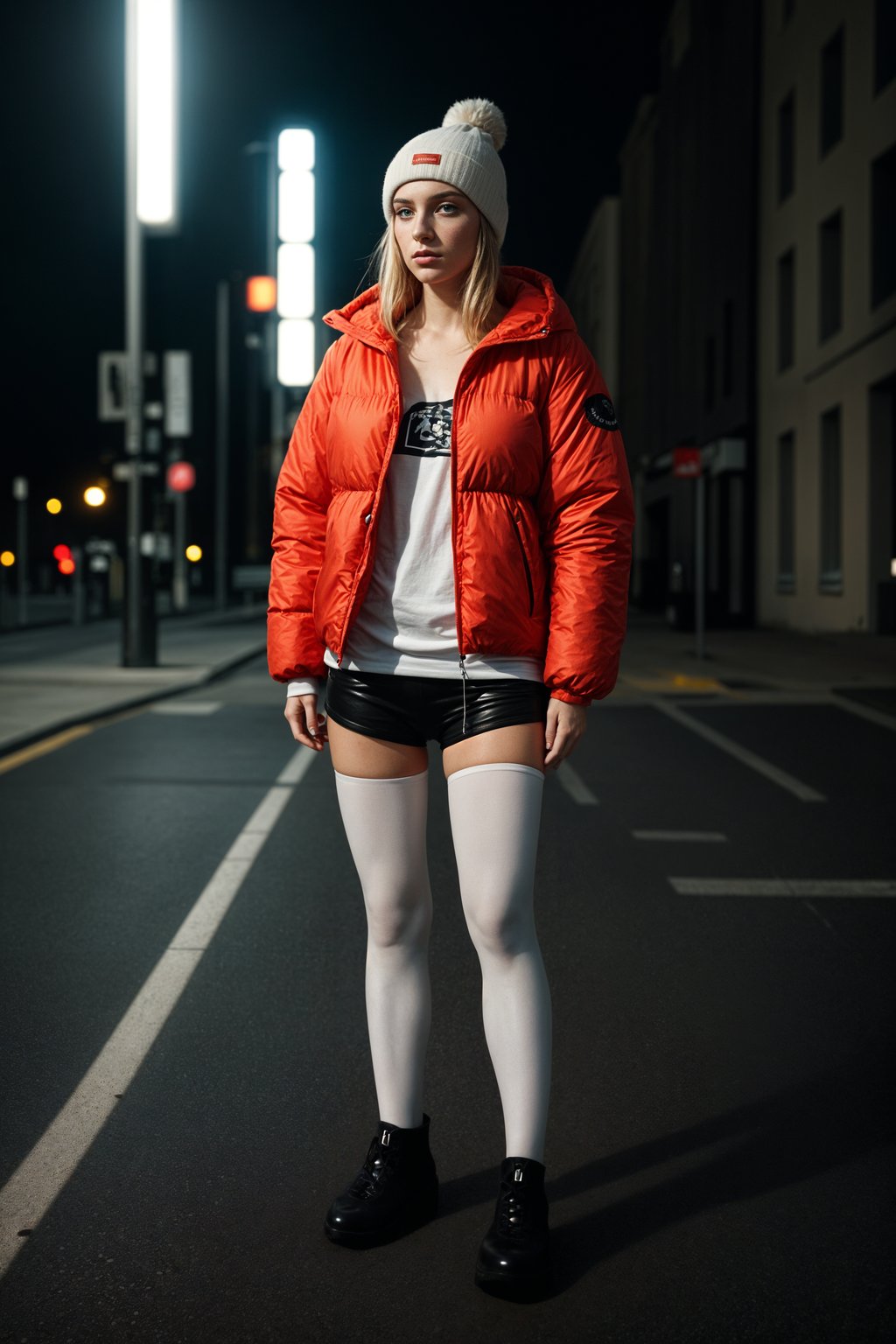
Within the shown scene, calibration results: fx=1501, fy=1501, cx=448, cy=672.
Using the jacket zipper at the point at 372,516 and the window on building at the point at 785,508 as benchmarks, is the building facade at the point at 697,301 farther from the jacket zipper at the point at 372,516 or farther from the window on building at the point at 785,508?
the jacket zipper at the point at 372,516

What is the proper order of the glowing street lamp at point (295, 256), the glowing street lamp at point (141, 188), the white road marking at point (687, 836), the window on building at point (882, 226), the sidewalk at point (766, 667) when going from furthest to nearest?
1. the glowing street lamp at point (295, 256)
2. the window on building at point (882, 226)
3. the glowing street lamp at point (141, 188)
4. the sidewalk at point (766, 667)
5. the white road marking at point (687, 836)

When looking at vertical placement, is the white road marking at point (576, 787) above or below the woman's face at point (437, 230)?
below

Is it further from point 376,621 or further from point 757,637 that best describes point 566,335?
point 757,637

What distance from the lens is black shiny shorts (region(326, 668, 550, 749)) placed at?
9.67 ft

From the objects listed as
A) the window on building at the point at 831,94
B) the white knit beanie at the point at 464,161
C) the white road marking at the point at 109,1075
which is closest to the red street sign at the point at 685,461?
the window on building at the point at 831,94

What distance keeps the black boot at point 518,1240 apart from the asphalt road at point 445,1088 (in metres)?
0.05

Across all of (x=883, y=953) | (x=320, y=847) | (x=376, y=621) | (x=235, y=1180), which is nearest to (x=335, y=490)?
(x=376, y=621)

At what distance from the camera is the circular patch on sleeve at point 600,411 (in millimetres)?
2965

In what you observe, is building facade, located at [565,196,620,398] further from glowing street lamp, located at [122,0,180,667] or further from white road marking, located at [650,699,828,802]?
white road marking, located at [650,699,828,802]

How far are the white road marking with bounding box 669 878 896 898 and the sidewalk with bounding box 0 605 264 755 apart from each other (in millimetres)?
6125

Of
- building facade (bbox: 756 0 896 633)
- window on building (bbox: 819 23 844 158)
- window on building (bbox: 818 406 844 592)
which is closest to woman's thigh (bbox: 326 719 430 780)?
building facade (bbox: 756 0 896 633)

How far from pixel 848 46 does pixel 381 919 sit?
25522 millimetres

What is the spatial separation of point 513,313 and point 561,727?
83cm

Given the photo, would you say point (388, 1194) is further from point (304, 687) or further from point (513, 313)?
point (513, 313)
